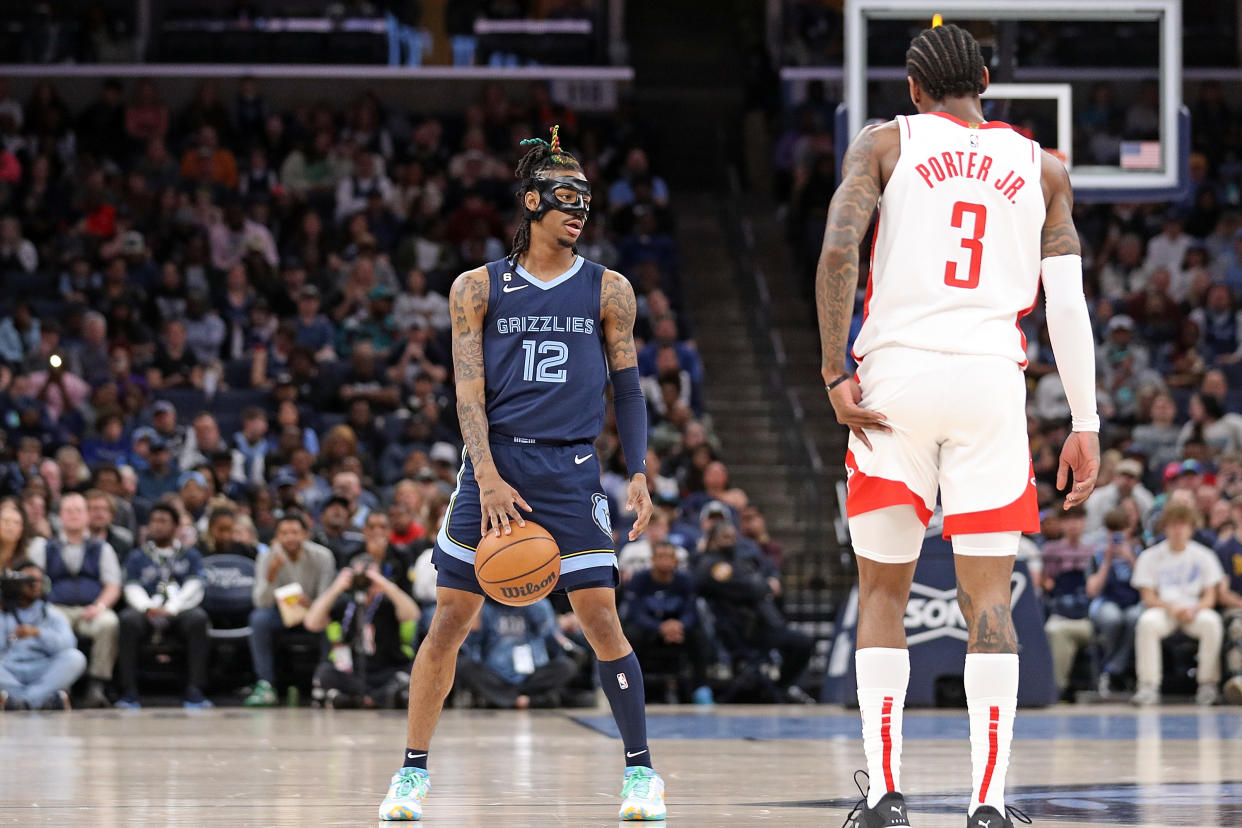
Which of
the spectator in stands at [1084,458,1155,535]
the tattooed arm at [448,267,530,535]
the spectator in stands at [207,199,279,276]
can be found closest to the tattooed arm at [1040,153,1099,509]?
the tattooed arm at [448,267,530,535]

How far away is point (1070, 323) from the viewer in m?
5.15

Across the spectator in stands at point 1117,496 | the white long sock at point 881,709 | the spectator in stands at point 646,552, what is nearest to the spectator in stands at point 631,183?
the spectator in stands at point 1117,496

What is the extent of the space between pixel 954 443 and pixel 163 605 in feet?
30.4

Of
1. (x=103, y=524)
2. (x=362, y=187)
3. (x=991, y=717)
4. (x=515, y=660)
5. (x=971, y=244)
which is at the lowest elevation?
(x=515, y=660)

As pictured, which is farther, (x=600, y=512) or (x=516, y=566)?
(x=600, y=512)

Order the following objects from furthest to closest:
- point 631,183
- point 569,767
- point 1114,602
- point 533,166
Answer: point 631,183, point 1114,602, point 569,767, point 533,166

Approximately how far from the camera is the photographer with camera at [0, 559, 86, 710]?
12.3 m

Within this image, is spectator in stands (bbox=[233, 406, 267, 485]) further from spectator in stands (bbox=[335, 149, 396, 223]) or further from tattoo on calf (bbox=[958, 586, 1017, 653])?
tattoo on calf (bbox=[958, 586, 1017, 653])

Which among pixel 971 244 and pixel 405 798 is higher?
pixel 971 244

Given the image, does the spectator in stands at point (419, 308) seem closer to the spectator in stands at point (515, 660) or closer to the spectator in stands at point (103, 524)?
the spectator in stands at point (103, 524)

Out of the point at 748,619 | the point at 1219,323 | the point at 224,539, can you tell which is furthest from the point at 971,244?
the point at 1219,323

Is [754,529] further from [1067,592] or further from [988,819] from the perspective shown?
[988,819]

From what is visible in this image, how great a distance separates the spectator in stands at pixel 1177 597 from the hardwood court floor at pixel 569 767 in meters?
1.26

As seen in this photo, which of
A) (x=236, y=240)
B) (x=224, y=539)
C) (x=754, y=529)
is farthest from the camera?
(x=236, y=240)
